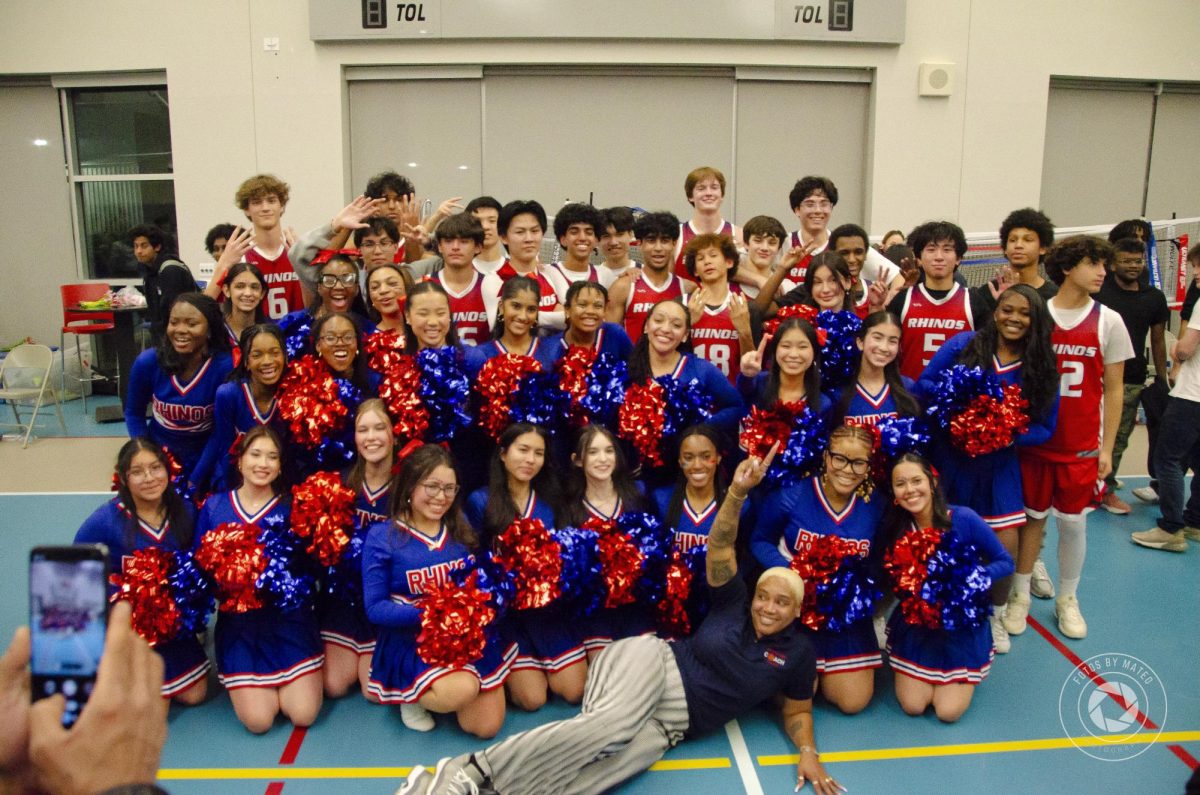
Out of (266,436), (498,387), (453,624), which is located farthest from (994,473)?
(266,436)

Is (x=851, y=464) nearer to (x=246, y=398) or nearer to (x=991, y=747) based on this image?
(x=991, y=747)

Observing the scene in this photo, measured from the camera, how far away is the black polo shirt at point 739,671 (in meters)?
2.92

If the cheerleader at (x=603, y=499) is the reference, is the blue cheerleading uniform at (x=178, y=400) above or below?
above

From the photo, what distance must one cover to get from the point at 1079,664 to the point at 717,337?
2005 millimetres

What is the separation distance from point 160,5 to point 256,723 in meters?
8.36

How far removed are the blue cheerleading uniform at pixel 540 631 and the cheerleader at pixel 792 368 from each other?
3.37 ft

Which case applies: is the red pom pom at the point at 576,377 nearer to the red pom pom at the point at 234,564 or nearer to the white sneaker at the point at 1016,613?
the red pom pom at the point at 234,564

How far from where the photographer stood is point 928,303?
402cm

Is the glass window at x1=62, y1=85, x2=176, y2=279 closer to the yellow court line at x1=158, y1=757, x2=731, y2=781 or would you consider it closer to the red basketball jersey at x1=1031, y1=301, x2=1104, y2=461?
the yellow court line at x1=158, y1=757, x2=731, y2=781

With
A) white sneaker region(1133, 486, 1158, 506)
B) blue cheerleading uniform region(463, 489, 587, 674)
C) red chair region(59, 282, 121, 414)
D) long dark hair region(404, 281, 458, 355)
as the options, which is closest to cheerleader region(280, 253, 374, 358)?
long dark hair region(404, 281, 458, 355)

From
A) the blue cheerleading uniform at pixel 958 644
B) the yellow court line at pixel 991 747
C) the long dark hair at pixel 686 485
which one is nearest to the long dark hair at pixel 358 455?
the long dark hair at pixel 686 485

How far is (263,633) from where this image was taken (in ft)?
10.5

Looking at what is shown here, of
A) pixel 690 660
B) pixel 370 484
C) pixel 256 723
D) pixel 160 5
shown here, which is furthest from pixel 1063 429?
pixel 160 5

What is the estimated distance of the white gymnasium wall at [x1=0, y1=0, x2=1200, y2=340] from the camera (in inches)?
338
